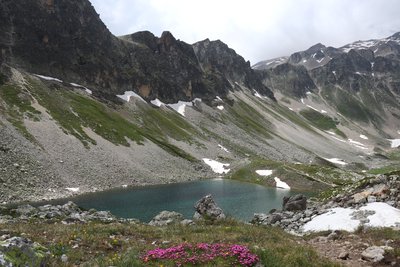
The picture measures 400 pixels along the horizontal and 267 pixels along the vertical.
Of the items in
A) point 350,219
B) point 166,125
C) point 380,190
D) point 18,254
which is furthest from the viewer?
point 166,125

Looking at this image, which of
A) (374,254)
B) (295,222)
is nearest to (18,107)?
A: (295,222)

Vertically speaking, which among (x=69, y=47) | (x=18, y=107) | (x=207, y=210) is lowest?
(x=207, y=210)

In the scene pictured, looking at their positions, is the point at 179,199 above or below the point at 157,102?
below

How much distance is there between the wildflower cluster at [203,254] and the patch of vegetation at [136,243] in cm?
49

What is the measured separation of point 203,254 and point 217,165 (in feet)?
365

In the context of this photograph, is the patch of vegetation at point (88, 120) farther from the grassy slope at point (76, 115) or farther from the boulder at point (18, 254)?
the boulder at point (18, 254)

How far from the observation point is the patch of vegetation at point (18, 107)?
90.1m

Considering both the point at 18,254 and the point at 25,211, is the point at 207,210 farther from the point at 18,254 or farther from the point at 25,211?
the point at 18,254

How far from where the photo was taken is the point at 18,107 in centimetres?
10262

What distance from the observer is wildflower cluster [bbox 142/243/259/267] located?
15.4 m

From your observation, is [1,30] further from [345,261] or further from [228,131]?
[345,261]

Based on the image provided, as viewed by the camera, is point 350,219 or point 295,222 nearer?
point 350,219

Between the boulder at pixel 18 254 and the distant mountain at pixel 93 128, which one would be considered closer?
the boulder at pixel 18 254

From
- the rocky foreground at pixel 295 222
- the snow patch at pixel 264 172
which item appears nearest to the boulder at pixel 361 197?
the rocky foreground at pixel 295 222
